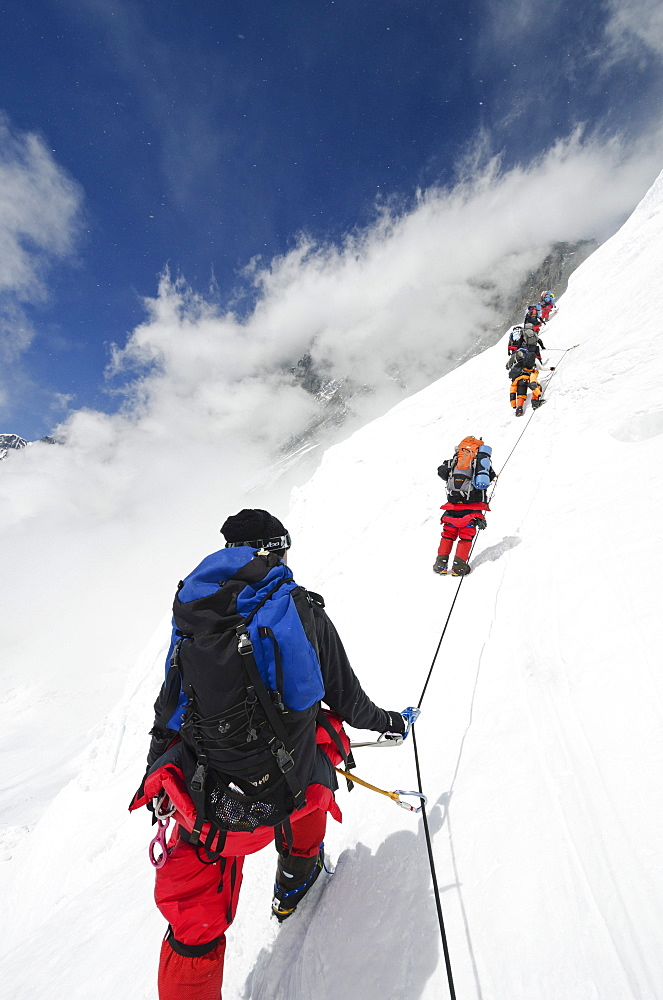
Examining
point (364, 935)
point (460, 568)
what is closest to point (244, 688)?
point (364, 935)

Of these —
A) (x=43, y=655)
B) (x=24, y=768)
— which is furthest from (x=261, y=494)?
(x=24, y=768)

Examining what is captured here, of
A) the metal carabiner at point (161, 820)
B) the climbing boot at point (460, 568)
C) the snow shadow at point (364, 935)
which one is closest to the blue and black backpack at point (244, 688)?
the metal carabiner at point (161, 820)

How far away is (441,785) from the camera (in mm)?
2875

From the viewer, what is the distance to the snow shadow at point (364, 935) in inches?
82.1

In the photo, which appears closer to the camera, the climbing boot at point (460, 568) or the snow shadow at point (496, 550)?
the snow shadow at point (496, 550)

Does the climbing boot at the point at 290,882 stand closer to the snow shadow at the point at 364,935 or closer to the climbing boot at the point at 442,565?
the snow shadow at the point at 364,935

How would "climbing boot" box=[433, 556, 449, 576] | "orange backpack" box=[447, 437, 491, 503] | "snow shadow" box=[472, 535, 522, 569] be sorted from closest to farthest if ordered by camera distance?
"snow shadow" box=[472, 535, 522, 569], "climbing boot" box=[433, 556, 449, 576], "orange backpack" box=[447, 437, 491, 503]

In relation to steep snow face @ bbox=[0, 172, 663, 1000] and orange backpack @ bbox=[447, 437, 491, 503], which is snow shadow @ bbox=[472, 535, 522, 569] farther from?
orange backpack @ bbox=[447, 437, 491, 503]

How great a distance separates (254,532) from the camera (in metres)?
2.59

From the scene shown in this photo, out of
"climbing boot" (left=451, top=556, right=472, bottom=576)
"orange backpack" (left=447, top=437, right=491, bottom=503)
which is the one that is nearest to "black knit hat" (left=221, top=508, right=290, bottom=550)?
"climbing boot" (left=451, top=556, right=472, bottom=576)

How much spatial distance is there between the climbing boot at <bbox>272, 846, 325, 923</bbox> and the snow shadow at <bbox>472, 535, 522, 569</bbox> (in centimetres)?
Result: 413

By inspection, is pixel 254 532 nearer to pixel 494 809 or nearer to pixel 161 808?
pixel 161 808

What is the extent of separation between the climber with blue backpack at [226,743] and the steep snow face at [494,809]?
0.74 m

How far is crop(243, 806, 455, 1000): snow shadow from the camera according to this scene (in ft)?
6.84
